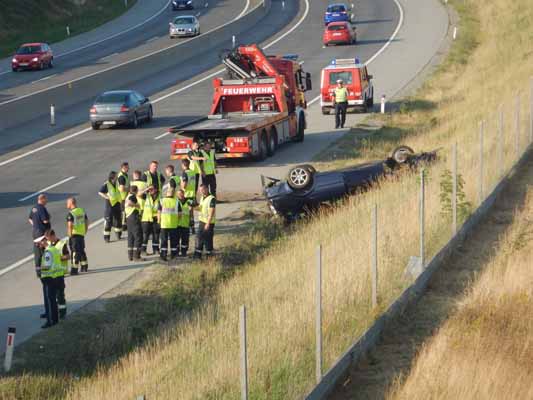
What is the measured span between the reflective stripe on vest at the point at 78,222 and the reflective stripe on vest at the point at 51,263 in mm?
2621

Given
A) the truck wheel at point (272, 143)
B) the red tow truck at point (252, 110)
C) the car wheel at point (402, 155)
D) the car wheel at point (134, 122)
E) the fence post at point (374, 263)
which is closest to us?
the fence post at point (374, 263)

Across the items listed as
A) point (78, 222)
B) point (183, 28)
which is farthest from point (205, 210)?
point (183, 28)

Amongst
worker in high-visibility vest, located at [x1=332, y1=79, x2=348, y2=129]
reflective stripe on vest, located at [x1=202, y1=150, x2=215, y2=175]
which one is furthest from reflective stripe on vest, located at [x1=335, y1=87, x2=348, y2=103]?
reflective stripe on vest, located at [x1=202, y1=150, x2=215, y2=175]

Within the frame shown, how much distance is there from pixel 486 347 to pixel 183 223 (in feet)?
30.5

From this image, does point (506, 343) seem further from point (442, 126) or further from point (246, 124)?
point (442, 126)

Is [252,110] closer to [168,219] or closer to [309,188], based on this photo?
[309,188]

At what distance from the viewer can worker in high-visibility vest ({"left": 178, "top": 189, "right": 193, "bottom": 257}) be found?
20.5 m

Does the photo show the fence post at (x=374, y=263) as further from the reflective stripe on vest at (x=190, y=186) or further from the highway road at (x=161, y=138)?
the reflective stripe on vest at (x=190, y=186)

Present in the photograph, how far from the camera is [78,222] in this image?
19.6 metres

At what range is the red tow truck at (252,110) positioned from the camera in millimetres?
30094

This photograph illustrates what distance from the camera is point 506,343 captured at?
12.5m

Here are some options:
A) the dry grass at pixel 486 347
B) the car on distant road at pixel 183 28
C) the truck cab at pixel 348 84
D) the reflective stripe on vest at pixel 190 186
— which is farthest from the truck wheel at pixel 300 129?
the car on distant road at pixel 183 28

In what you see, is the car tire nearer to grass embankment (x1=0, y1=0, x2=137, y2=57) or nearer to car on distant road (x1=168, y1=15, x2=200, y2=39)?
car on distant road (x1=168, y1=15, x2=200, y2=39)

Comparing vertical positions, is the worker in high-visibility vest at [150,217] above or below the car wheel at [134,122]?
below
